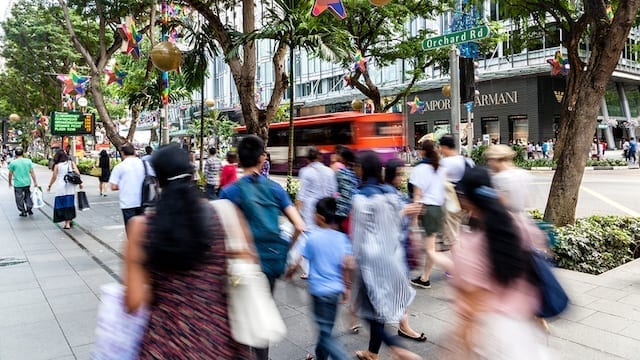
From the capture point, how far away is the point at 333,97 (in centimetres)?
4566

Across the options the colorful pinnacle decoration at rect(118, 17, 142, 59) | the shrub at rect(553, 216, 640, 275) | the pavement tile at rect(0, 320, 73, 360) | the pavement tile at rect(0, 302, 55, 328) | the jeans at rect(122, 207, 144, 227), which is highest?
the colorful pinnacle decoration at rect(118, 17, 142, 59)

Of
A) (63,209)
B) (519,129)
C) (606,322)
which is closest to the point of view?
(606,322)

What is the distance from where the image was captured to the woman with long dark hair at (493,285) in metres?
2.19

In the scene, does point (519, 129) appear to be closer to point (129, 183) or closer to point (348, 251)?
point (129, 183)

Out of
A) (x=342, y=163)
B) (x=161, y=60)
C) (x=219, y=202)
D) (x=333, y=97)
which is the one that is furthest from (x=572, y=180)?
(x=333, y=97)

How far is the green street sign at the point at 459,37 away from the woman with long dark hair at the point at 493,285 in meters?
5.31

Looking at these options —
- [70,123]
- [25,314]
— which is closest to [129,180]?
Answer: [25,314]

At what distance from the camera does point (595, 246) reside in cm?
639

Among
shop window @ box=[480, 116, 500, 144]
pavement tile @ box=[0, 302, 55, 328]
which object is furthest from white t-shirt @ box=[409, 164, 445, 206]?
shop window @ box=[480, 116, 500, 144]

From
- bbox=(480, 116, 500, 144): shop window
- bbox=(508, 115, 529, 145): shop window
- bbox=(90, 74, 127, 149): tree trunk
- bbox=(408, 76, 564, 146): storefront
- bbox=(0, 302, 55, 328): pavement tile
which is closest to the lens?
bbox=(0, 302, 55, 328): pavement tile

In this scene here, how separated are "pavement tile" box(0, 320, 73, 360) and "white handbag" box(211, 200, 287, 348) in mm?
2549

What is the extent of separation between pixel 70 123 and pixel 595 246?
1454 centimetres

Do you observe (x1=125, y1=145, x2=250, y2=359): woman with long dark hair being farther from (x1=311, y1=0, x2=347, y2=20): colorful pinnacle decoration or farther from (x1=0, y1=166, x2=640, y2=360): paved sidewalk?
(x1=311, y1=0, x2=347, y2=20): colorful pinnacle decoration

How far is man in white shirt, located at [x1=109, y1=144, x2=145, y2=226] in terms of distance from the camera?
6836 mm
